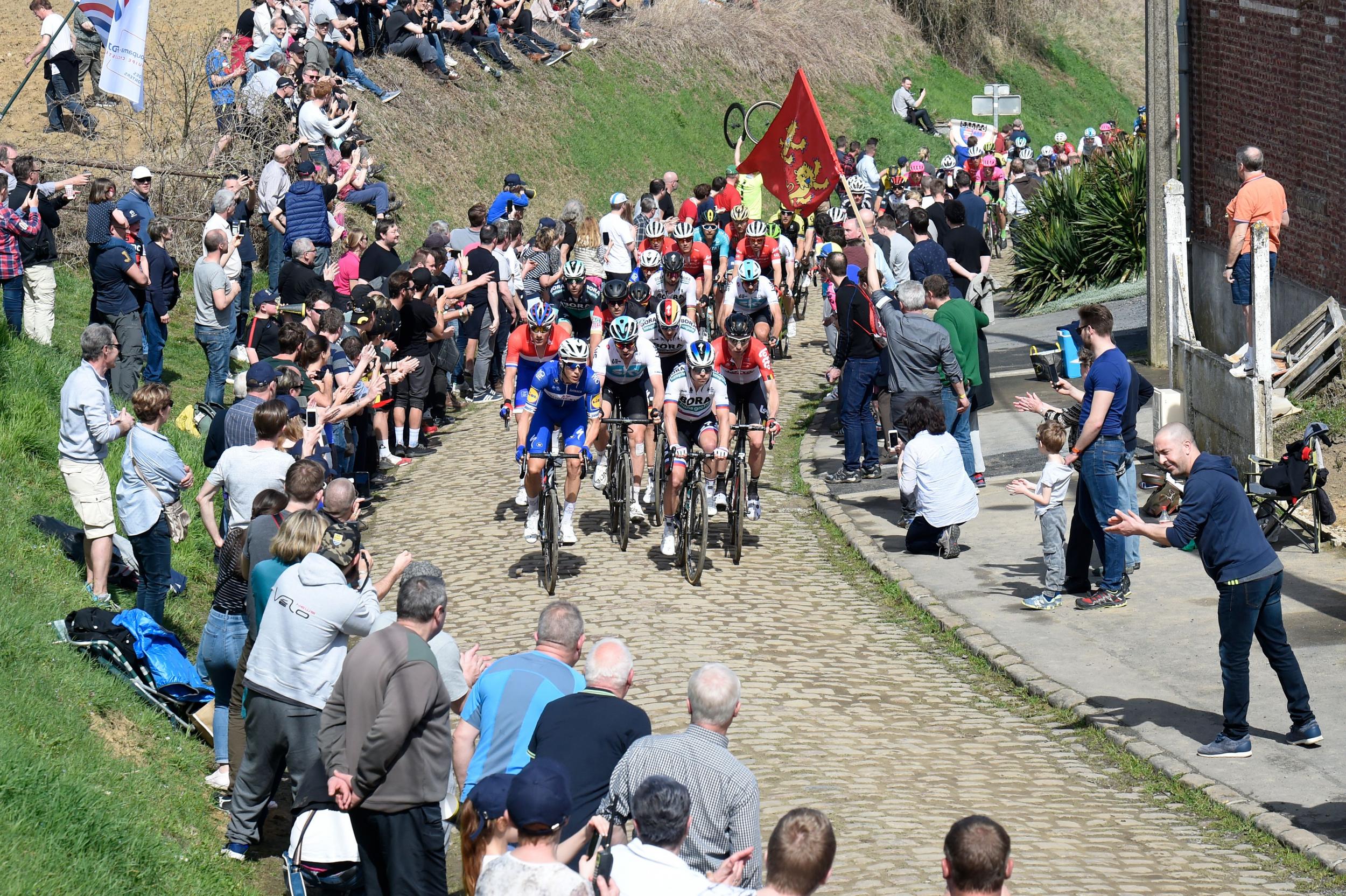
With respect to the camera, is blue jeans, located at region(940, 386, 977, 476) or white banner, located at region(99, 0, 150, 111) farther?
white banner, located at region(99, 0, 150, 111)

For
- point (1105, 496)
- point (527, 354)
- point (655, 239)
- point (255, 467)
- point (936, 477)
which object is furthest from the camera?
point (655, 239)

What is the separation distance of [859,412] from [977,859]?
1096cm

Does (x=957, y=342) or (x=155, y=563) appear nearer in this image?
(x=155, y=563)

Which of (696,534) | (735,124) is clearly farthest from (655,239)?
(735,124)

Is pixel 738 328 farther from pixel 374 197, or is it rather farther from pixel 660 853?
pixel 374 197

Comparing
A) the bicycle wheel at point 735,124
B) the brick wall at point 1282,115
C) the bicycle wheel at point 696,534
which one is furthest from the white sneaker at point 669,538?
the bicycle wheel at point 735,124

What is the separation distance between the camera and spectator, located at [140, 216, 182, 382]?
15.6 m

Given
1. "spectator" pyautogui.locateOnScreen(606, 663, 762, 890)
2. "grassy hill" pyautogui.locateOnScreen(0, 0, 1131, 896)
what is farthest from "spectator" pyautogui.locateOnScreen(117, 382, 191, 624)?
"spectator" pyautogui.locateOnScreen(606, 663, 762, 890)

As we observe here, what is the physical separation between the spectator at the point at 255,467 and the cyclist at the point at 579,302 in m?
5.88

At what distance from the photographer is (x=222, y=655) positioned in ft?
28.5

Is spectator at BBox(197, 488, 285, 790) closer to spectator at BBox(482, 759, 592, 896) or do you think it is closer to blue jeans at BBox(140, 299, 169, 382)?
spectator at BBox(482, 759, 592, 896)

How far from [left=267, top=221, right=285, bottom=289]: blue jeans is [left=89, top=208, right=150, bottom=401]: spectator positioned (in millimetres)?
4391

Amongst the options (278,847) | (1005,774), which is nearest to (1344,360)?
(1005,774)

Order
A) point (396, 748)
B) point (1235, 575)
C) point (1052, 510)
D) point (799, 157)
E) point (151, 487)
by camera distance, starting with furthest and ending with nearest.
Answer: point (799, 157), point (1052, 510), point (151, 487), point (1235, 575), point (396, 748)
